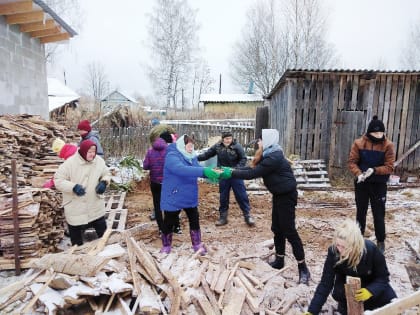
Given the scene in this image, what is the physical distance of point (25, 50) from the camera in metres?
7.56

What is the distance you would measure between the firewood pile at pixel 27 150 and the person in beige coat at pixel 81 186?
4.48ft

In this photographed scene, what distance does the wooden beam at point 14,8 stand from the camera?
619cm

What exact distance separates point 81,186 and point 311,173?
7.14 m

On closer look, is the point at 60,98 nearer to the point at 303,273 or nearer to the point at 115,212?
the point at 115,212

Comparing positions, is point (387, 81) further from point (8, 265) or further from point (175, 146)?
point (8, 265)

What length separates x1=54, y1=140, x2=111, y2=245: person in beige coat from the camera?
4.00m

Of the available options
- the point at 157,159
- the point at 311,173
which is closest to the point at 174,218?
the point at 157,159

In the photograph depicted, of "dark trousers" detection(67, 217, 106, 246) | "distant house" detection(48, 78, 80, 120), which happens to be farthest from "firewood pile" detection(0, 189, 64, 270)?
"distant house" detection(48, 78, 80, 120)

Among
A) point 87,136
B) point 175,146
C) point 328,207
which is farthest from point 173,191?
point 328,207

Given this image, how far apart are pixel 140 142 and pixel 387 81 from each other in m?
9.00

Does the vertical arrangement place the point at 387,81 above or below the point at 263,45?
below

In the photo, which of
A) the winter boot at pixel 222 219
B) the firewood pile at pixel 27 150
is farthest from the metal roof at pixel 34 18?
the winter boot at pixel 222 219

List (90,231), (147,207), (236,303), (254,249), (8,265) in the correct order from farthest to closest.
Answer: (147,207)
(90,231)
(254,249)
(8,265)
(236,303)

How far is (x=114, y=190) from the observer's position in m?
8.46
